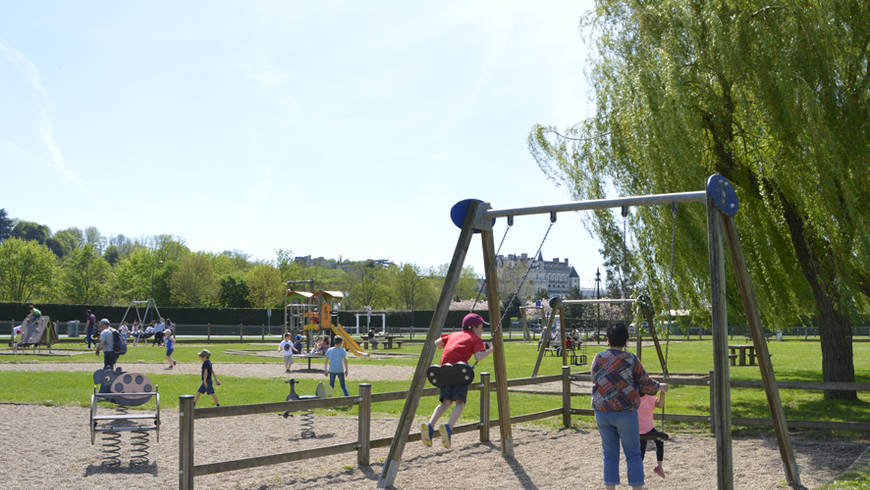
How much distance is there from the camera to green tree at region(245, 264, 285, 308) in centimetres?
7656

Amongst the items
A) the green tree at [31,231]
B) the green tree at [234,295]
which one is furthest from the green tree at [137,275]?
the green tree at [31,231]

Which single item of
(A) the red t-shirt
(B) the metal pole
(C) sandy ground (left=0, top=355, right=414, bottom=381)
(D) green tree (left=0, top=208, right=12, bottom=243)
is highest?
(D) green tree (left=0, top=208, right=12, bottom=243)

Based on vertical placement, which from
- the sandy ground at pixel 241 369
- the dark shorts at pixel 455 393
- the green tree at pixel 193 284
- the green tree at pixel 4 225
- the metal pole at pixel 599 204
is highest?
the green tree at pixel 4 225

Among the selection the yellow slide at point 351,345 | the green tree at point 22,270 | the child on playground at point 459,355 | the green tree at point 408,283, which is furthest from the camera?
the green tree at point 408,283

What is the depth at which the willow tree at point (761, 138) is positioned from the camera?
11375 millimetres

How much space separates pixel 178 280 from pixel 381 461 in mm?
74948

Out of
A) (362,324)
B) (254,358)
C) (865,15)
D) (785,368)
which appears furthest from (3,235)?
(865,15)

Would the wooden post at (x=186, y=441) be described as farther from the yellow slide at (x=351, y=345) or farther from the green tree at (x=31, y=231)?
the green tree at (x=31, y=231)

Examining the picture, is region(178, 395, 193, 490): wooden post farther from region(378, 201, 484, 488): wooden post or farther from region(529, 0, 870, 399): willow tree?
region(529, 0, 870, 399): willow tree

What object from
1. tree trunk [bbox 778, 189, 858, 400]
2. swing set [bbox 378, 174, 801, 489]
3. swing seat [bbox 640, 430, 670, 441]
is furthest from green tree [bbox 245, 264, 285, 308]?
swing seat [bbox 640, 430, 670, 441]

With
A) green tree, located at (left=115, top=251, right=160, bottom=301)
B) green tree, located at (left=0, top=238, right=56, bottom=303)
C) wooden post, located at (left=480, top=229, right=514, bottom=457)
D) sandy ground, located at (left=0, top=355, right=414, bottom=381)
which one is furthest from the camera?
green tree, located at (left=115, top=251, right=160, bottom=301)

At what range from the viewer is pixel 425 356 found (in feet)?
29.3

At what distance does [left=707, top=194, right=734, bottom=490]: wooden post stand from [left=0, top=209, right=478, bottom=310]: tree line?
71.8m

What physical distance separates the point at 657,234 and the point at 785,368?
1701 centimetres
